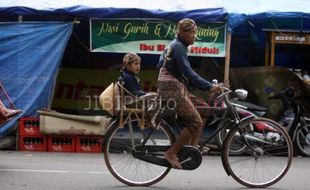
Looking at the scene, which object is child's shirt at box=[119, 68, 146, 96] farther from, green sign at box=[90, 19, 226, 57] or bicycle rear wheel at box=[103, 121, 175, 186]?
green sign at box=[90, 19, 226, 57]

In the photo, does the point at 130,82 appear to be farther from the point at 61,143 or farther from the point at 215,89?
the point at 61,143

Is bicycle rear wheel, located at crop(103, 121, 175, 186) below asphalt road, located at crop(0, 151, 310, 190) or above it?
above

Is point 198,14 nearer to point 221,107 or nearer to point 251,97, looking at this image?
point 251,97

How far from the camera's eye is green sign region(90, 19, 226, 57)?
11.2 meters

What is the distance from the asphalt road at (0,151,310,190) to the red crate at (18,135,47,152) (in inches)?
18.4

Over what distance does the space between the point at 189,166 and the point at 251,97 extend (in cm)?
576

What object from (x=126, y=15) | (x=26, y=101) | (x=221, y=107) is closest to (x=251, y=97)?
(x=126, y=15)

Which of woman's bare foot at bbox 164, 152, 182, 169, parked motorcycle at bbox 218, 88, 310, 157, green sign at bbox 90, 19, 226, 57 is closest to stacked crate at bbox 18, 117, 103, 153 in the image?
green sign at bbox 90, 19, 226, 57

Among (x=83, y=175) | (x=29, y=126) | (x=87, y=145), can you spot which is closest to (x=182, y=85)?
(x=83, y=175)

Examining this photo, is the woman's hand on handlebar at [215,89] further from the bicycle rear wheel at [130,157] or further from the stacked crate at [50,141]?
the stacked crate at [50,141]

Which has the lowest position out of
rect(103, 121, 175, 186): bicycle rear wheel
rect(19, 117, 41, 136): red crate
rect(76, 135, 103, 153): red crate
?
rect(76, 135, 103, 153): red crate

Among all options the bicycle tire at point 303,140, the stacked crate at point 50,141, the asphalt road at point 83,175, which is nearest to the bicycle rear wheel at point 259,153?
the asphalt road at point 83,175

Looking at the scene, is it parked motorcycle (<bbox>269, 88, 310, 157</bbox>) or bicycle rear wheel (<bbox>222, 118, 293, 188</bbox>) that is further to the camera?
parked motorcycle (<bbox>269, 88, 310, 157</bbox>)

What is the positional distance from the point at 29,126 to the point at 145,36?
8.73 ft
